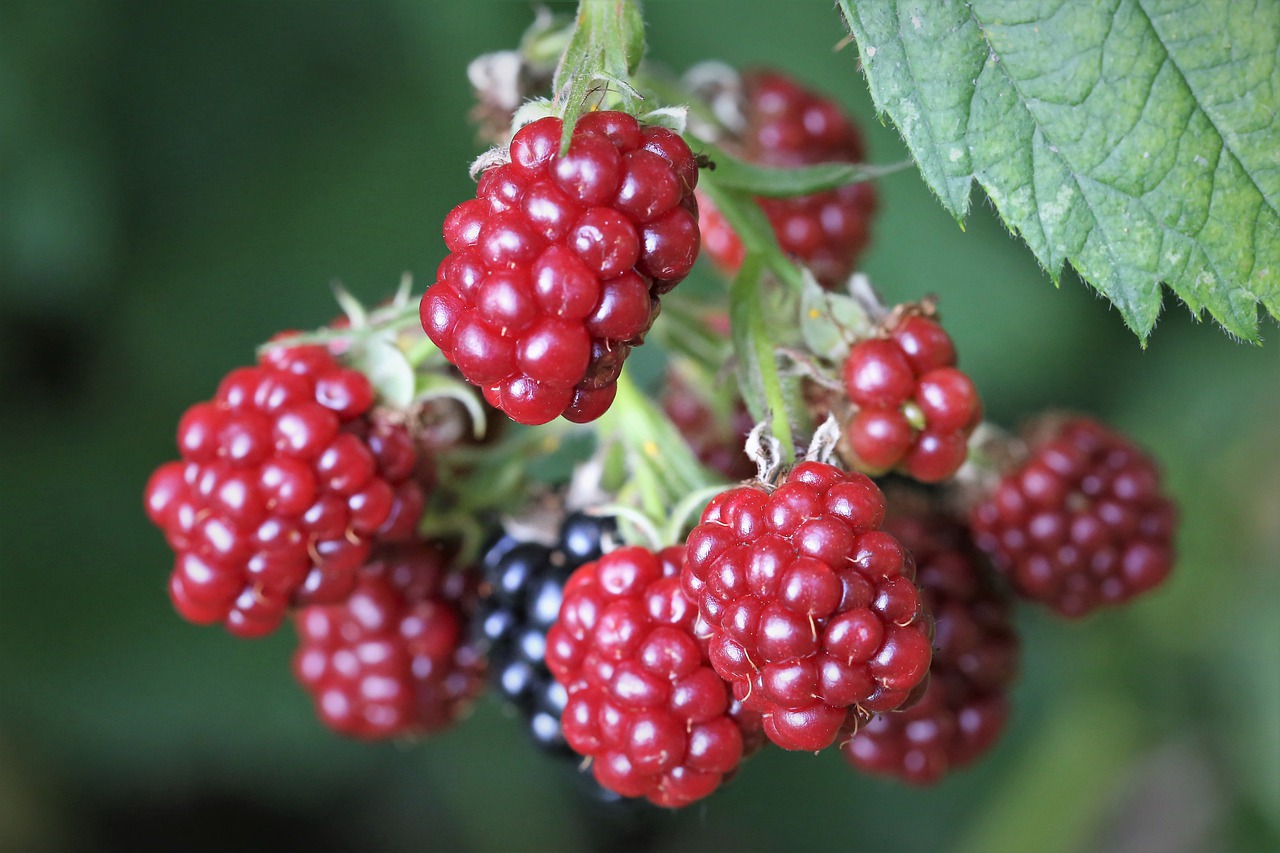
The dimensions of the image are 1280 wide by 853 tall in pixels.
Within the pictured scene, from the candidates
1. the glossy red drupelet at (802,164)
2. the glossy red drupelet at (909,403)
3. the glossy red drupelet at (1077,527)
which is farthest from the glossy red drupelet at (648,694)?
the glossy red drupelet at (802,164)

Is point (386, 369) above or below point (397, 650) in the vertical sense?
above

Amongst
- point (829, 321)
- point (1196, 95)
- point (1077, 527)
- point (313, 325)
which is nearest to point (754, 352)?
point (829, 321)

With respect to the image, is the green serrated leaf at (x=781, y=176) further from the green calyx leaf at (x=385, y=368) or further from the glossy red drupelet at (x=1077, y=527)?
the glossy red drupelet at (x=1077, y=527)

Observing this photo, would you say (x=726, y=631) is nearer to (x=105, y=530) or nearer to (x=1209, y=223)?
(x=1209, y=223)

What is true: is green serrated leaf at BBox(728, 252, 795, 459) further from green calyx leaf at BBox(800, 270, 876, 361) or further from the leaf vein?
the leaf vein

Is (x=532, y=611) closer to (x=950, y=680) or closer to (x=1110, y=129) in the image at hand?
(x=950, y=680)

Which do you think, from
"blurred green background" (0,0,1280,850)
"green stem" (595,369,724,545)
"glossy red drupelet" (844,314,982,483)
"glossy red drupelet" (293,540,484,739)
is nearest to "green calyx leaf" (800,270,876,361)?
"glossy red drupelet" (844,314,982,483)
